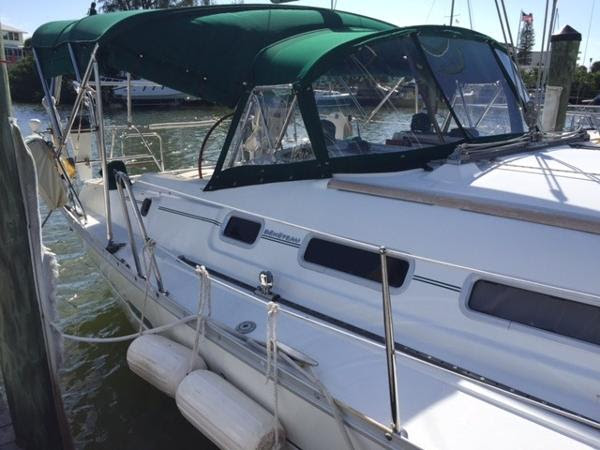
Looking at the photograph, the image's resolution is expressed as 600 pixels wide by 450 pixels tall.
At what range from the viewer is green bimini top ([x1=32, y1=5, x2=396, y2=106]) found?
4.10 meters

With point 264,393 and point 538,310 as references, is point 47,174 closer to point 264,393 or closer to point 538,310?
point 264,393

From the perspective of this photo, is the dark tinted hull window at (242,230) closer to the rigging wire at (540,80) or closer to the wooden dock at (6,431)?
the wooden dock at (6,431)

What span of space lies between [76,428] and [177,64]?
3.07 m

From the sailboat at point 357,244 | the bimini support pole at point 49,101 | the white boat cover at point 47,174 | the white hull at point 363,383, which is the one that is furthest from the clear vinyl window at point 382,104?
the bimini support pole at point 49,101

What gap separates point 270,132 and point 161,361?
1.78 meters

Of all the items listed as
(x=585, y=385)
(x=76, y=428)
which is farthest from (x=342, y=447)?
(x=76, y=428)

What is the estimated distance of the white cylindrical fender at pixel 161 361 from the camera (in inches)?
133

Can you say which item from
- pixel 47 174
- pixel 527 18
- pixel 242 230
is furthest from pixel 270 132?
pixel 527 18

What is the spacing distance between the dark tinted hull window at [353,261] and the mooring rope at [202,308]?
2.20ft

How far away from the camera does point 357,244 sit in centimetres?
260

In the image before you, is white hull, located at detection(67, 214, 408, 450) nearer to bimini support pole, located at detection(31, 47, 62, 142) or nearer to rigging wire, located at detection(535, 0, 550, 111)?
bimini support pole, located at detection(31, 47, 62, 142)

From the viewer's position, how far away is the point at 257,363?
9.87 ft

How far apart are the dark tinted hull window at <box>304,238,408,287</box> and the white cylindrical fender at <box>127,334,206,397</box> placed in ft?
3.23

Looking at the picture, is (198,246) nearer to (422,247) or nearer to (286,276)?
(286,276)
